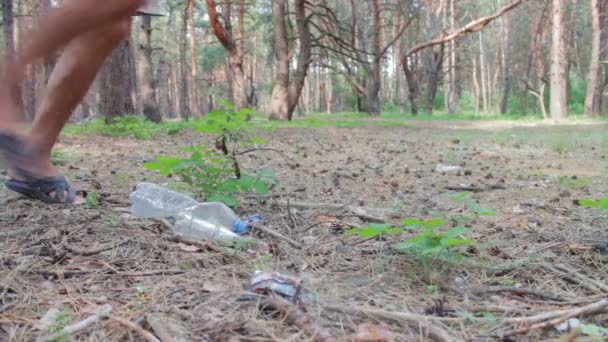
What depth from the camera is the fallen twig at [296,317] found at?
1.27 metres

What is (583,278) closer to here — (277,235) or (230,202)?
(277,235)

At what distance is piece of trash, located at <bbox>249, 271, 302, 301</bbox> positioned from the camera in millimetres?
1443

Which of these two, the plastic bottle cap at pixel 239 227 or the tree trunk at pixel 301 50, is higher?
the tree trunk at pixel 301 50

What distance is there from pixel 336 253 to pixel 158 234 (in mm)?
780

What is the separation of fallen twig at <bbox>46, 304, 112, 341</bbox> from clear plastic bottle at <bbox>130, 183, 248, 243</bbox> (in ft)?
2.40

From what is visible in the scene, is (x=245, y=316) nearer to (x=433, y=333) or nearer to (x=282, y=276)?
(x=282, y=276)

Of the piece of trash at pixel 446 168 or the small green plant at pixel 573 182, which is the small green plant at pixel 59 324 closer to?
the small green plant at pixel 573 182

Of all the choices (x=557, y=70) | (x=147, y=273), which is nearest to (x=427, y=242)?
(x=147, y=273)

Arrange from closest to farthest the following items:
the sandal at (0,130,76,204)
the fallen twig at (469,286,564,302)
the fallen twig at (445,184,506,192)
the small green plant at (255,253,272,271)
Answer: the fallen twig at (469,286,564,302)
the small green plant at (255,253,272,271)
the sandal at (0,130,76,204)
the fallen twig at (445,184,506,192)

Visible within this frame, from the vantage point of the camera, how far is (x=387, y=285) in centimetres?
168

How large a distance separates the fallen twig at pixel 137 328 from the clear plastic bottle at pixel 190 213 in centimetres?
78

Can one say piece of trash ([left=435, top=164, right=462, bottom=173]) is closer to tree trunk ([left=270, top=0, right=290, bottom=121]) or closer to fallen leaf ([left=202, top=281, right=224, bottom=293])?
fallen leaf ([left=202, top=281, right=224, bottom=293])

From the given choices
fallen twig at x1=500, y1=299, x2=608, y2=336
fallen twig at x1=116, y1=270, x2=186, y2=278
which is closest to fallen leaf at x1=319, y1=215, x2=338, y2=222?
fallen twig at x1=116, y1=270, x2=186, y2=278

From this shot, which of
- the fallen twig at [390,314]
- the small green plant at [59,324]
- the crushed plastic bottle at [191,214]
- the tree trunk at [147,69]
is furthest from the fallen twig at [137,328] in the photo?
the tree trunk at [147,69]
